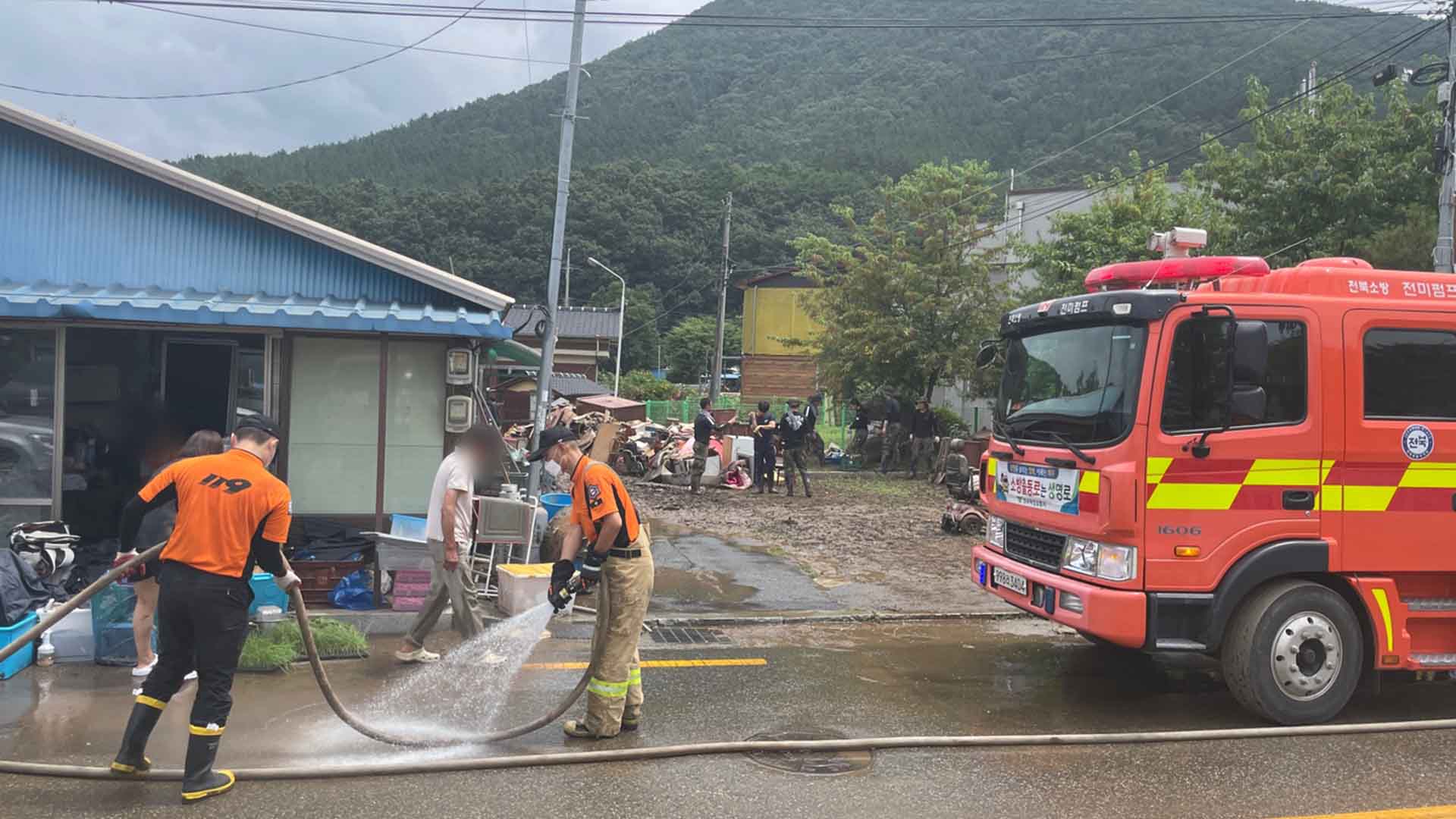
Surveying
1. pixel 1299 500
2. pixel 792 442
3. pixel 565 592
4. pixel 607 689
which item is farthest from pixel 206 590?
pixel 792 442

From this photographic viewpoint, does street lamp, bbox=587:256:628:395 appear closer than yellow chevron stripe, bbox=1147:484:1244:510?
No

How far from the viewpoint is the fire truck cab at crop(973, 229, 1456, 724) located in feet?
18.5

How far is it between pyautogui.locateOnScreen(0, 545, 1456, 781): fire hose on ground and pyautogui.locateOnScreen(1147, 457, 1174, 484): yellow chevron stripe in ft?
4.72

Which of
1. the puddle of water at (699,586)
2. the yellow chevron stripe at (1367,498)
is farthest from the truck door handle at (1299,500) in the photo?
the puddle of water at (699,586)

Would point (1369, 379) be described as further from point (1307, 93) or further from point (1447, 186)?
point (1307, 93)

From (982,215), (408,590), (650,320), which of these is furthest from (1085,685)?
(650,320)

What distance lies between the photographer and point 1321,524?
582cm

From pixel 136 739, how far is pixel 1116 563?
5.21m

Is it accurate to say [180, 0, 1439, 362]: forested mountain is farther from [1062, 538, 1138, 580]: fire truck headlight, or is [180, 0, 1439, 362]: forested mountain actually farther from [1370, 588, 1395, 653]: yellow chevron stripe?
[1370, 588, 1395, 653]: yellow chevron stripe

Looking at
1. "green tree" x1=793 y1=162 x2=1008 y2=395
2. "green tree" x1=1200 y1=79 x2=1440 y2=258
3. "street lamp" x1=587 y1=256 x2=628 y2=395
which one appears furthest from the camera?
"street lamp" x1=587 y1=256 x2=628 y2=395

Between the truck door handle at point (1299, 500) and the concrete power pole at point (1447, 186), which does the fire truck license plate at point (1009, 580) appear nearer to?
the truck door handle at point (1299, 500)

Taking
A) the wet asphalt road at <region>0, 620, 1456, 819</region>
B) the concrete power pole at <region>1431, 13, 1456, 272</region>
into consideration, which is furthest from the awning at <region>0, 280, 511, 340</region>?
the concrete power pole at <region>1431, 13, 1456, 272</region>

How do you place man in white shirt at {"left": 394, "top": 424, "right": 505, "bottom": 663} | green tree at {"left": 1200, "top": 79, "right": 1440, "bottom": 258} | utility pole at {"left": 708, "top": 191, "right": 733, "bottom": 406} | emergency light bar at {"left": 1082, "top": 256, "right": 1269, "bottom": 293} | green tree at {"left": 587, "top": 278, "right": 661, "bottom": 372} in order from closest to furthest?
emergency light bar at {"left": 1082, "top": 256, "right": 1269, "bottom": 293}, man in white shirt at {"left": 394, "top": 424, "right": 505, "bottom": 663}, green tree at {"left": 1200, "top": 79, "right": 1440, "bottom": 258}, utility pole at {"left": 708, "top": 191, "right": 733, "bottom": 406}, green tree at {"left": 587, "top": 278, "right": 661, "bottom": 372}

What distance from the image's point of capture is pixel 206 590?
4.46 meters
